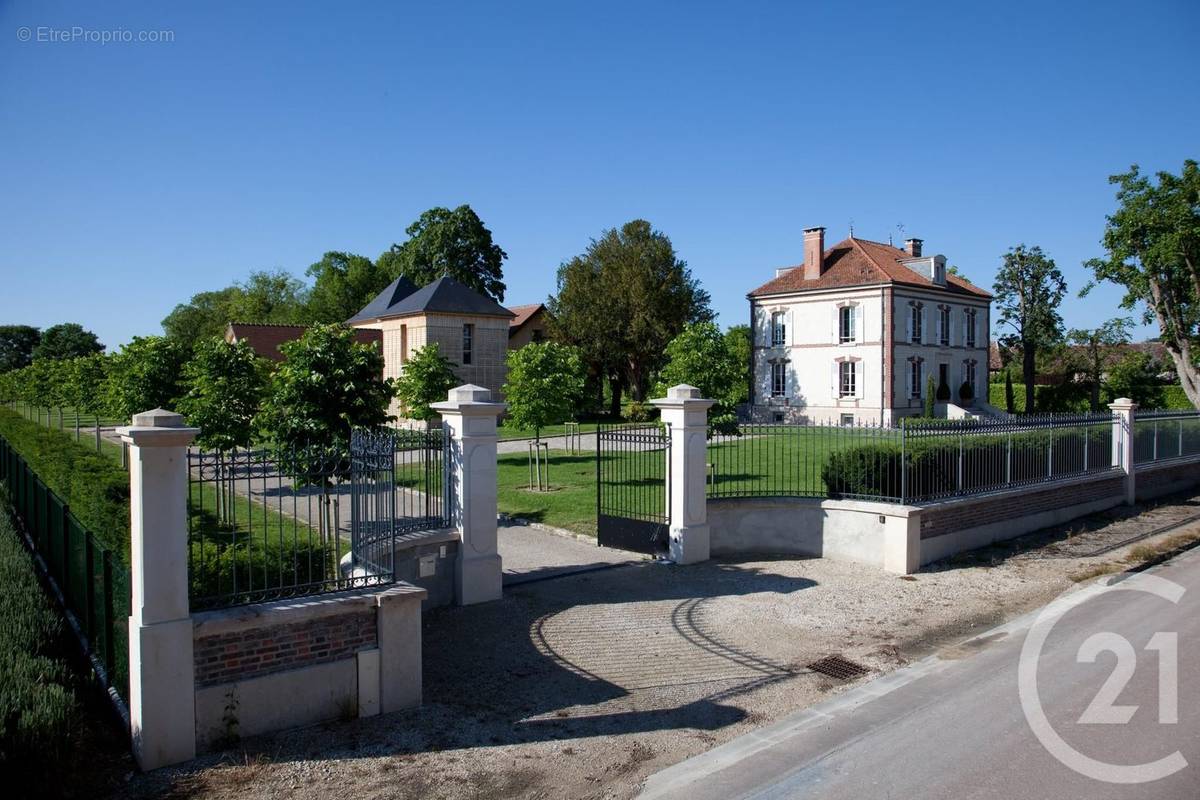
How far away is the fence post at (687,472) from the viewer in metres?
11.0

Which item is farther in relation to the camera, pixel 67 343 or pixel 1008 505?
pixel 67 343

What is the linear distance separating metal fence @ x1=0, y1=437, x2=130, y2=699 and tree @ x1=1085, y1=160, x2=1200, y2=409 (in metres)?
35.9

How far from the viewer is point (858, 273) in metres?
40.5

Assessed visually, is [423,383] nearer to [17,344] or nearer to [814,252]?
[814,252]

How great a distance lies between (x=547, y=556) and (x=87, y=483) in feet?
20.6

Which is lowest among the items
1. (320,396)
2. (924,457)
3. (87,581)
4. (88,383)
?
(87,581)

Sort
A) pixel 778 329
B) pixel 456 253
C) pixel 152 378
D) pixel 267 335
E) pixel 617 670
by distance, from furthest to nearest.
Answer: pixel 456 253, pixel 267 335, pixel 778 329, pixel 152 378, pixel 617 670

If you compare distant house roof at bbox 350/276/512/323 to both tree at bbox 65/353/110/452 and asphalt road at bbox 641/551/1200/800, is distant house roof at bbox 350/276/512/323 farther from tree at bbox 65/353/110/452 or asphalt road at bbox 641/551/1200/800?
asphalt road at bbox 641/551/1200/800

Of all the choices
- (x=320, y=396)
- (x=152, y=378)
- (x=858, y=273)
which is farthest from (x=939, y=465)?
(x=858, y=273)

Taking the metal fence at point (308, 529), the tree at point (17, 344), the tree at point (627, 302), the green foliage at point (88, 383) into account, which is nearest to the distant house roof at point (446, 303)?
the tree at point (627, 302)

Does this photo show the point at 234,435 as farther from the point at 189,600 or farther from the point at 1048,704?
the point at 1048,704

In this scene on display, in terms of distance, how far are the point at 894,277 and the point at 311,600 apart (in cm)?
3782

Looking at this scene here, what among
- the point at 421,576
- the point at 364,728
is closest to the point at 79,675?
the point at 364,728

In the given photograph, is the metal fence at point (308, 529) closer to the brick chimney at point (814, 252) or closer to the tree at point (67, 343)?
the brick chimney at point (814, 252)
